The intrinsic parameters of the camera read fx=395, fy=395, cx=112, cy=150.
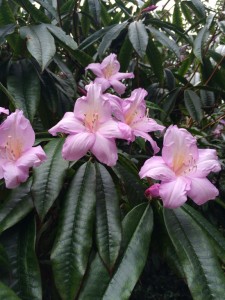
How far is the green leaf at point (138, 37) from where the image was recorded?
41.5 inches

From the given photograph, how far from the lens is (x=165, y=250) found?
0.71 meters

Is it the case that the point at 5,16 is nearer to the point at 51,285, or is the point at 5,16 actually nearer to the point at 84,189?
the point at 84,189

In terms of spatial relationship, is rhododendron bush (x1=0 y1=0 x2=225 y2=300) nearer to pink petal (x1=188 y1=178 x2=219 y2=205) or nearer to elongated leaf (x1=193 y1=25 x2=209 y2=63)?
pink petal (x1=188 y1=178 x2=219 y2=205)

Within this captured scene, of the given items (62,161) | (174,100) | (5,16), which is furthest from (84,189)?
(174,100)

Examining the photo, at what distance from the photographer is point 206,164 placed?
68 centimetres

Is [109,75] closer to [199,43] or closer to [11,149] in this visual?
[199,43]

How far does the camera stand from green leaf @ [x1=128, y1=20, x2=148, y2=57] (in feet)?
3.46

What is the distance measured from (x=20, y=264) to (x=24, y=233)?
0.20ft

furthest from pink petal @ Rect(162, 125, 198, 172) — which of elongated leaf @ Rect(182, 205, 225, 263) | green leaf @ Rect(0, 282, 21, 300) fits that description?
green leaf @ Rect(0, 282, 21, 300)

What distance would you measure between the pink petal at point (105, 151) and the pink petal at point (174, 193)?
91mm

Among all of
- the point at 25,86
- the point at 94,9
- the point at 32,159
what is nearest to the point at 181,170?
the point at 32,159

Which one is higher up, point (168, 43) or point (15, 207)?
point (168, 43)

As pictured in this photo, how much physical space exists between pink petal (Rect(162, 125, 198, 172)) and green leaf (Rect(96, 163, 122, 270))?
12 centimetres

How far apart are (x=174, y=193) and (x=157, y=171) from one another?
5 centimetres
